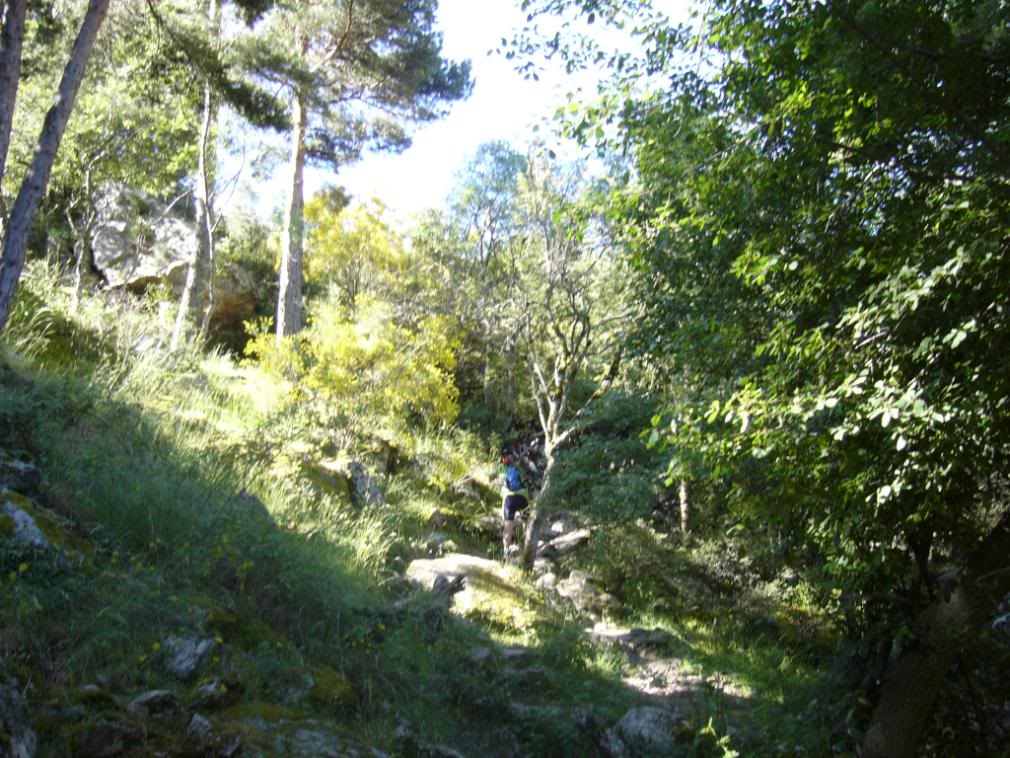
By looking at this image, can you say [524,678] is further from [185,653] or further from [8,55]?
[8,55]

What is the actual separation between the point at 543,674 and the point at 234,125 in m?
13.1

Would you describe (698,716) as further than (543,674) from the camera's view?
No

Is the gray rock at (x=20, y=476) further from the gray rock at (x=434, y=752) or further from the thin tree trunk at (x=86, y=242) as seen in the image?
the thin tree trunk at (x=86, y=242)

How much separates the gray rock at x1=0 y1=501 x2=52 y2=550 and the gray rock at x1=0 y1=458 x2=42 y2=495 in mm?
485

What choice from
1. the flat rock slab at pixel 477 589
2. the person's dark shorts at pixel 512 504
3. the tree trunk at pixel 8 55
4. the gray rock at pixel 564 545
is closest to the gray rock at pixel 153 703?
the flat rock slab at pixel 477 589

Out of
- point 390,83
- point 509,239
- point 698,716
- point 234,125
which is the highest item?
point 390,83

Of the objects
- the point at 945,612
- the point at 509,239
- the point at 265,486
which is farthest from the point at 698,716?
the point at 509,239

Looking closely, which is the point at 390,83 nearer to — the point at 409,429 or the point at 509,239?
the point at 509,239

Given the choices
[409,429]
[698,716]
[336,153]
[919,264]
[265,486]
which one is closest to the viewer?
[919,264]

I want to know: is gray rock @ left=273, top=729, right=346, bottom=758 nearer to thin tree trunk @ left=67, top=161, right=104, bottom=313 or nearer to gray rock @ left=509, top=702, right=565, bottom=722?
gray rock @ left=509, top=702, right=565, bottom=722

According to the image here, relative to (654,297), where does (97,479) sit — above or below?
below

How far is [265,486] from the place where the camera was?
24.4 feet

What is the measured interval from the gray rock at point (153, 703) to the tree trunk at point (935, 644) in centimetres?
409

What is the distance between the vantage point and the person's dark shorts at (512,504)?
36.6ft
